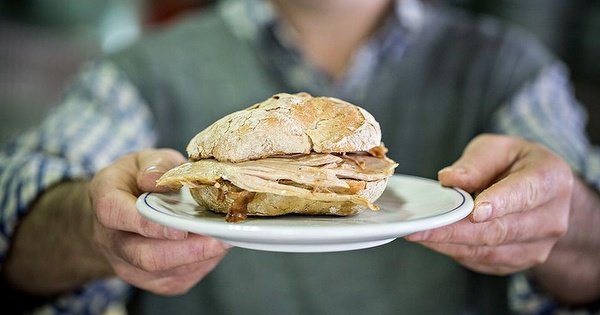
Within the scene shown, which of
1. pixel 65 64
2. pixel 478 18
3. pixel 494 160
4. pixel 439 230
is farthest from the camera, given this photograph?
pixel 65 64

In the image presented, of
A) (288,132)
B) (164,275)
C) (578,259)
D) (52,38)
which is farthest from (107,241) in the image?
(52,38)

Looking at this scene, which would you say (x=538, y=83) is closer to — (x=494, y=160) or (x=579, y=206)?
(x=579, y=206)

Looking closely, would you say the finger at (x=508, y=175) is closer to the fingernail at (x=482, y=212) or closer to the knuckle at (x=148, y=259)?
the fingernail at (x=482, y=212)

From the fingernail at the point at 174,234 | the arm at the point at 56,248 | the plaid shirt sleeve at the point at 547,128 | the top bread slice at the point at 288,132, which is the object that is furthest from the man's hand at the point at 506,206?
the arm at the point at 56,248

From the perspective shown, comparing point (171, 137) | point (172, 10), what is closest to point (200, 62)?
point (171, 137)

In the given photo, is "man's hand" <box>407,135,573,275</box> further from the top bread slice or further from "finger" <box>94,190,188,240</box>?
"finger" <box>94,190,188,240</box>

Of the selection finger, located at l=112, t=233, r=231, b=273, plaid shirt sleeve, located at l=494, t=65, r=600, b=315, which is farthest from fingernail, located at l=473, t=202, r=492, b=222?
plaid shirt sleeve, located at l=494, t=65, r=600, b=315
